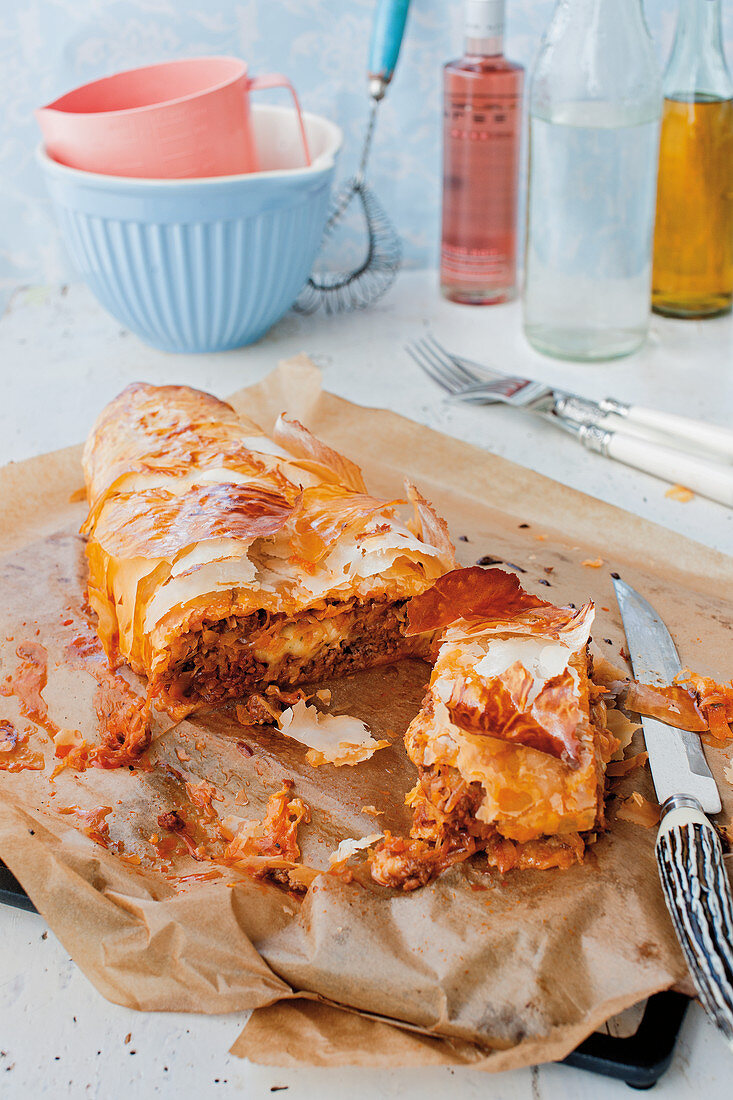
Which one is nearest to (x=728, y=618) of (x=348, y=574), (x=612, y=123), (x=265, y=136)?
(x=348, y=574)

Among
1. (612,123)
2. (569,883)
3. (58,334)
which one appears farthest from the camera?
(58,334)

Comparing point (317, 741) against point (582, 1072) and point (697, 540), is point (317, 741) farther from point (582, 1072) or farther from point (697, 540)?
point (697, 540)

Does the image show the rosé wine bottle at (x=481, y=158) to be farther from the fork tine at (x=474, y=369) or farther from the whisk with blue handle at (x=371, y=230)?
the fork tine at (x=474, y=369)

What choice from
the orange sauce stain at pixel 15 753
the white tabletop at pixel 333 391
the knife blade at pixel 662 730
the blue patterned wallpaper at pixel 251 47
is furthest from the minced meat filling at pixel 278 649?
the blue patterned wallpaper at pixel 251 47

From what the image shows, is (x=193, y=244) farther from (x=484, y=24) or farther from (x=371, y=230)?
(x=484, y=24)

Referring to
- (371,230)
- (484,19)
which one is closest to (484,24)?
(484,19)

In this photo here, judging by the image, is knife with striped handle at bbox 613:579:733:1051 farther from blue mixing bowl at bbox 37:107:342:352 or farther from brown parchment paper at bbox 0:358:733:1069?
blue mixing bowl at bbox 37:107:342:352
